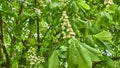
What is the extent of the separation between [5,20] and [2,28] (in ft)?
0.34

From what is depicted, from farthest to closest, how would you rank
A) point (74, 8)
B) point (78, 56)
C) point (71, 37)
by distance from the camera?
1. point (74, 8)
2. point (71, 37)
3. point (78, 56)

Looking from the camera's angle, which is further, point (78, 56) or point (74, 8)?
point (74, 8)

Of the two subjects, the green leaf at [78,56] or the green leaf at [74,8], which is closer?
the green leaf at [78,56]

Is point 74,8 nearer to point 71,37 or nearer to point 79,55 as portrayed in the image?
→ point 71,37

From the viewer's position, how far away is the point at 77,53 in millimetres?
1296

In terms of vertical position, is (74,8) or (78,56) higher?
(74,8)

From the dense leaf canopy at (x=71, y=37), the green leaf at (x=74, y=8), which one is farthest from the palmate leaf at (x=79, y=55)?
the green leaf at (x=74, y=8)

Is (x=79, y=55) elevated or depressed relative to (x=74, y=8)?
depressed

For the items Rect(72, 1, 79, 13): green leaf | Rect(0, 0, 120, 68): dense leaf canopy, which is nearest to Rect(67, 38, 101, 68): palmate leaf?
Rect(0, 0, 120, 68): dense leaf canopy

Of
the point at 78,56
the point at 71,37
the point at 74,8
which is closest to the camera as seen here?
the point at 78,56

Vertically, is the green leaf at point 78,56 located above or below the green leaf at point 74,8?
below

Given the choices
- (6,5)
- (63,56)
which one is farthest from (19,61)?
(63,56)

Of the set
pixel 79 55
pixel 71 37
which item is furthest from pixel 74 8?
pixel 79 55

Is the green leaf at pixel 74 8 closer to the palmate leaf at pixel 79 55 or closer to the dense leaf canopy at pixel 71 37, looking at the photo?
the dense leaf canopy at pixel 71 37
